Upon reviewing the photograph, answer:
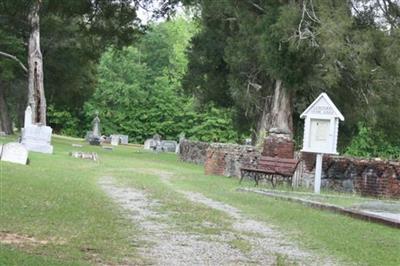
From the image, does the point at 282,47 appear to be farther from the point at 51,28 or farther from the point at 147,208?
the point at 51,28

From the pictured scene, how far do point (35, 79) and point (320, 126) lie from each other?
19061 mm

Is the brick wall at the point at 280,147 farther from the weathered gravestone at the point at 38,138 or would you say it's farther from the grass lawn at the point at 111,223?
the weathered gravestone at the point at 38,138

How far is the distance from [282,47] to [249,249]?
1651 centimetres

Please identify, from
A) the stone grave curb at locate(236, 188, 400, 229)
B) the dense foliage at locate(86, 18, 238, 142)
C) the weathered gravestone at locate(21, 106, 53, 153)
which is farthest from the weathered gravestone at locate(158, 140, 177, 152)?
the stone grave curb at locate(236, 188, 400, 229)

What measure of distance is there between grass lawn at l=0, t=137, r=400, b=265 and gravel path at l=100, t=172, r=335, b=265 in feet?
0.69

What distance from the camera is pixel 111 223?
34.8 feet

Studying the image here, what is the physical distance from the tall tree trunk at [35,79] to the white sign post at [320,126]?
17.6 m

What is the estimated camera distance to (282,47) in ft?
81.6

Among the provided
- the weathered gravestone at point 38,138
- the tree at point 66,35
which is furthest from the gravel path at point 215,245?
the tree at point 66,35

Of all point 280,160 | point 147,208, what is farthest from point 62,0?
point 147,208

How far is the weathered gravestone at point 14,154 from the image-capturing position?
68.5 ft

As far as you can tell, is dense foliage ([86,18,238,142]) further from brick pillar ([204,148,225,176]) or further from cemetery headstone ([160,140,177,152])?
brick pillar ([204,148,225,176])

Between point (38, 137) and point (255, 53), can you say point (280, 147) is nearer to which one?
point (255, 53)

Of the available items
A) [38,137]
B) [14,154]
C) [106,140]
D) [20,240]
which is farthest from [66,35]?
[20,240]
